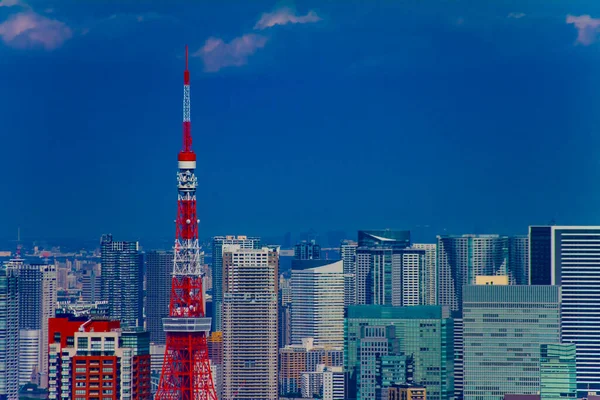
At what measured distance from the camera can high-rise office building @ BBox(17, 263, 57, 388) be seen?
24.5 m

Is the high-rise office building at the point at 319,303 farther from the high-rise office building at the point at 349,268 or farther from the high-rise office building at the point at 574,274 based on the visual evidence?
the high-rise office building at the point at 574,274

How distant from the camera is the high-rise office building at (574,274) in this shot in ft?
78.6

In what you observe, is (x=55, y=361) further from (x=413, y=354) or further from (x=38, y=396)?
(x=413, y=354)

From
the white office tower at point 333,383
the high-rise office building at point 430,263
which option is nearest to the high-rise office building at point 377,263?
the high-rise office building at point 430,263

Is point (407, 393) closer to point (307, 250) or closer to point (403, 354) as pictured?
point (403, 354)

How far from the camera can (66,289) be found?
1089 inches

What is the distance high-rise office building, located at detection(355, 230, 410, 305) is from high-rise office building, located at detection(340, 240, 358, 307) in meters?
0.10

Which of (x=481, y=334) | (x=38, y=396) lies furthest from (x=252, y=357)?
(x=38, y=396)

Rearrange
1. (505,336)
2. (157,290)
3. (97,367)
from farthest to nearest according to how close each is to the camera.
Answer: (157,290) → (505,336) → (97,367)

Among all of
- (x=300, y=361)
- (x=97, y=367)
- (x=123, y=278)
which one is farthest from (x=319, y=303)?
(x=97, y=367)

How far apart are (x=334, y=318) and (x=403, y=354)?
5457mm

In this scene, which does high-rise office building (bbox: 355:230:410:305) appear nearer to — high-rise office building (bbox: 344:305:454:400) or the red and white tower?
high-rise office building (bbox: 344:305:454:400)

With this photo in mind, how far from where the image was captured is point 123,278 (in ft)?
98.1

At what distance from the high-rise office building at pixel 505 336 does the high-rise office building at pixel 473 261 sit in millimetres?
365
